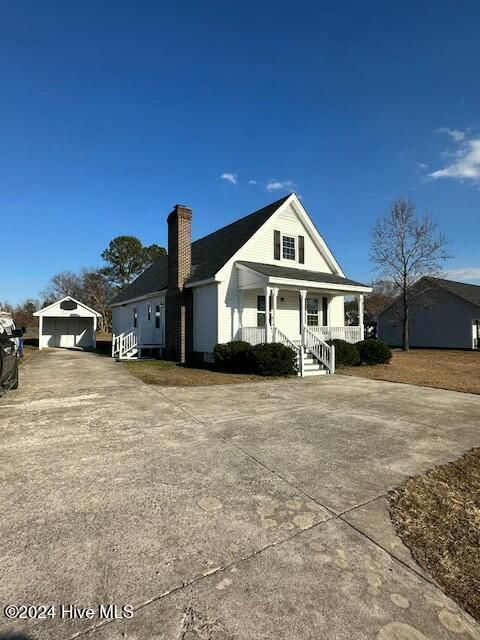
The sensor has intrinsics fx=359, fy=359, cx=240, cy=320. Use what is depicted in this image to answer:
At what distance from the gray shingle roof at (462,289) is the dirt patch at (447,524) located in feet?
98.8

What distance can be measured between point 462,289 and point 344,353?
23852mm

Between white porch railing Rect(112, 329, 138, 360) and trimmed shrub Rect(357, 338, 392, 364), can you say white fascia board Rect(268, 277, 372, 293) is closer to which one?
trimmed shrub Rect(357, 338, 392, 364)

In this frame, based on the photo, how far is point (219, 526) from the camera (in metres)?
3.06

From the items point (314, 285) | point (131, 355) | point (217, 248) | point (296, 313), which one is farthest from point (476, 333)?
point (131, 355)

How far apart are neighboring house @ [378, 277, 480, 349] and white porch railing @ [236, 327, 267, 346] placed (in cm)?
2023

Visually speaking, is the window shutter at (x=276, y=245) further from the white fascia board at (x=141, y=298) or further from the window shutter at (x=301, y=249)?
the white fascia board at (x=141, y=298)

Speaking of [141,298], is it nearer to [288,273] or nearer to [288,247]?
[288,247]

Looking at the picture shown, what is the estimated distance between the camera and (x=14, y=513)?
10.7 ft

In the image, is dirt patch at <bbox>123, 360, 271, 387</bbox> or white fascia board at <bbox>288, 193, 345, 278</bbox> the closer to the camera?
dirt patch at <bbox>123, 360, 271, 387</bbox>

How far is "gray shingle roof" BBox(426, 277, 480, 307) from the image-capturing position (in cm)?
3006

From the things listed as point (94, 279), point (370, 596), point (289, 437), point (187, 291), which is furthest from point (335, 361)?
point (94, 279)

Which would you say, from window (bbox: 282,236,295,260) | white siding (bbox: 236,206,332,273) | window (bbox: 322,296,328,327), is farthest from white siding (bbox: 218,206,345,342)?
window (bbox: 322,296,328,327)

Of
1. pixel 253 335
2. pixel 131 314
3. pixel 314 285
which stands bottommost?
pixel 253 335

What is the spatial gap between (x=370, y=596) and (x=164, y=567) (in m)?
1.38
